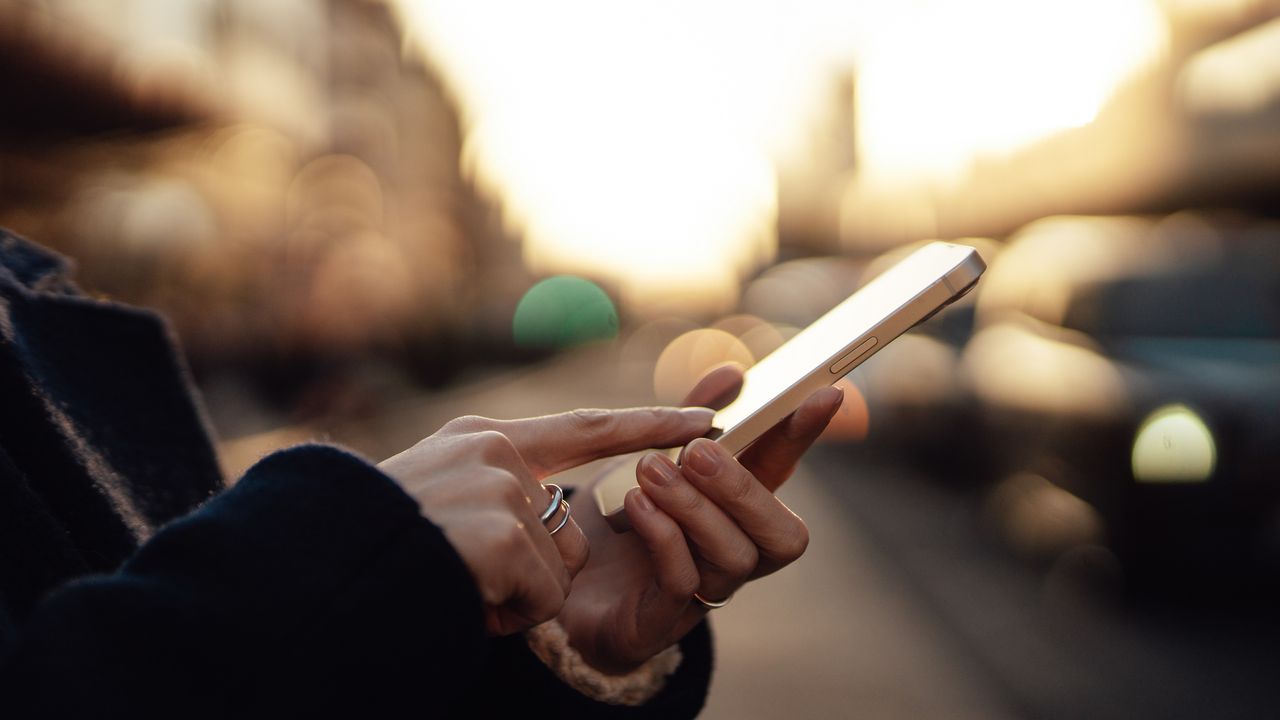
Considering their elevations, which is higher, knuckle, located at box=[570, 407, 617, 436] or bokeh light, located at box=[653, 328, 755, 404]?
knuckle, located at box=[570, 407, 617, 436]

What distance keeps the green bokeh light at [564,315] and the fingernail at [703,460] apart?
32.7 m

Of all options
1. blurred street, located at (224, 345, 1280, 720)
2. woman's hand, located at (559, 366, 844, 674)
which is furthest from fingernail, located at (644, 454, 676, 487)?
blurred street, located at (224, 345, 1280, 720)

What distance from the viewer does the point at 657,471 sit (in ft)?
4.59

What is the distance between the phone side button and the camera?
160 centimetres

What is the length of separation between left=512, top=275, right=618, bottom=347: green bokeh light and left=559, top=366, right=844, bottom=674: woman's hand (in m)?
32.4

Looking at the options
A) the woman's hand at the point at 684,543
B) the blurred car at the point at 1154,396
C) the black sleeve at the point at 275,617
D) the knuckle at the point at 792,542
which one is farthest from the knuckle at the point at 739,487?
the blurred car at the point at 1154,396

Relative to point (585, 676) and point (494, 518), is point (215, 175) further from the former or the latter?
point (494, 518)

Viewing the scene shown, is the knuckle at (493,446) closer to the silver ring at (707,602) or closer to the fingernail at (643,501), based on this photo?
the fingernail at (643,501)

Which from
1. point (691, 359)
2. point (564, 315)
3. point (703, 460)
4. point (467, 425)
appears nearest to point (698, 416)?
point (703, 460)

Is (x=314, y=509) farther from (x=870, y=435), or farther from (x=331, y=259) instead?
(x=331, y=259)

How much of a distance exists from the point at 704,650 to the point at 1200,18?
1206 centimetres

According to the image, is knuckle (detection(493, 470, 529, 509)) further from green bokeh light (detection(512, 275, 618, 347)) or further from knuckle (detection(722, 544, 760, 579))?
green bokeh light (detection(512, 275, 618, 347))

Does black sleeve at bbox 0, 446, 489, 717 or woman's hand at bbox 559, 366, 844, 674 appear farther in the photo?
woman's hand at bbox 559, 366, 844, 674

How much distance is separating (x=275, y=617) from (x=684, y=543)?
697 mm
